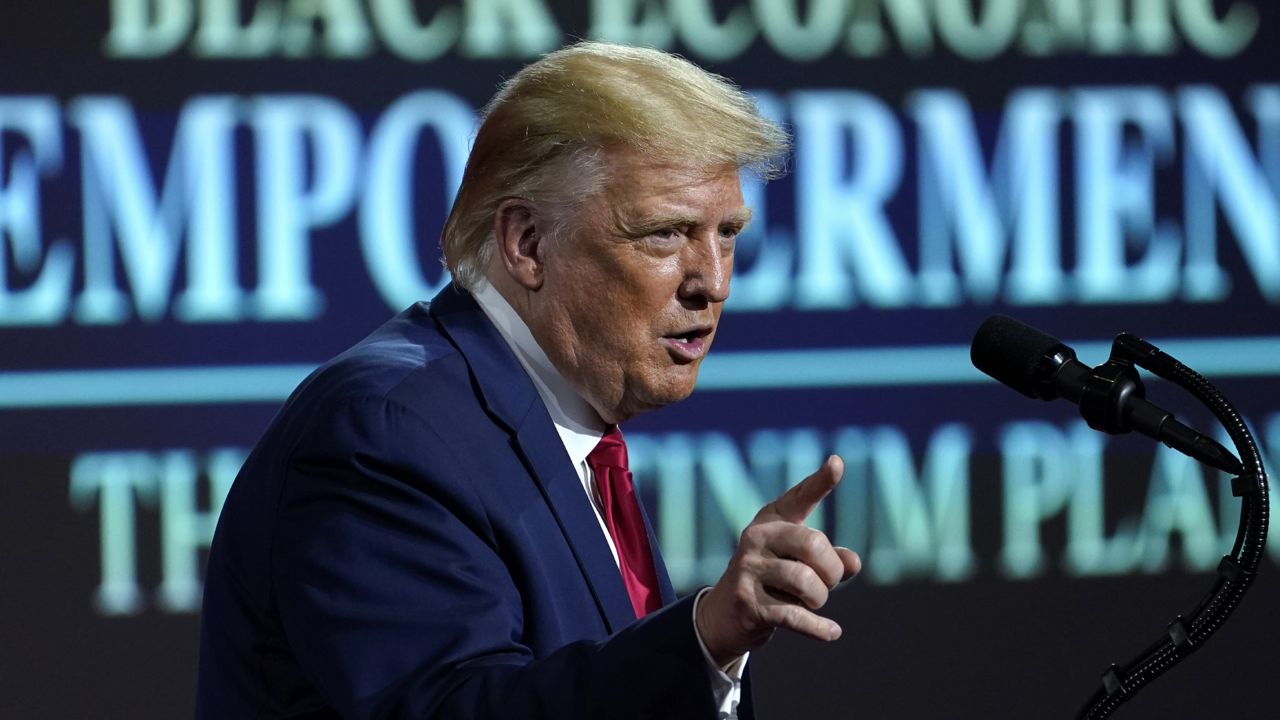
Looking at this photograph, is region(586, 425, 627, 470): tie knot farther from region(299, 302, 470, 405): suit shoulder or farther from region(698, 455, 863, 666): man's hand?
region(698, 455, 863, 666): man's hand

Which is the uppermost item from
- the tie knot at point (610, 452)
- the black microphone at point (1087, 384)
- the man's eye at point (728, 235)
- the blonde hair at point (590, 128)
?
the blonde hair at point (590, 128)

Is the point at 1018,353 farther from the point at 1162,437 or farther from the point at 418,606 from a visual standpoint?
the point at 418,606

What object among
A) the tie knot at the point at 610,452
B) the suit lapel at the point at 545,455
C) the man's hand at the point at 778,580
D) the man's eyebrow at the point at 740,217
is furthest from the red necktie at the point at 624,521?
the man's hand at the point at 778,580

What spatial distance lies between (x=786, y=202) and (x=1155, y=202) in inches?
30.1

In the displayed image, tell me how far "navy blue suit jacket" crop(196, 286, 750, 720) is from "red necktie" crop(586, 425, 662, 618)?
0.15m

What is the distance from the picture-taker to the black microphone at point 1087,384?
1171 mm

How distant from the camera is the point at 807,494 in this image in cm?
117

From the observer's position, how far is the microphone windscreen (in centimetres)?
125

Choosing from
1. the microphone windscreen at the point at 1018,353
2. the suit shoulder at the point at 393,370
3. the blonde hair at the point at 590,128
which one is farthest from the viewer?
the blonde hair at the point at 590,128

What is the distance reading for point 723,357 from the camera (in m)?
3.02

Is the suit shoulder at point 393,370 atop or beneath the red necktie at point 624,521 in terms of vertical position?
atop

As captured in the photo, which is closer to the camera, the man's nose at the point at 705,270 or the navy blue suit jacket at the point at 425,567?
the navy blue suit jacket at the point at 425,567

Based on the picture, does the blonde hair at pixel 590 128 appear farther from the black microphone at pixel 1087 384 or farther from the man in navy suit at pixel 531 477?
the black microphone at pixel 1087 384

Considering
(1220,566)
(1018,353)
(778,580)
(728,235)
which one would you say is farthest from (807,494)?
(728,235)
